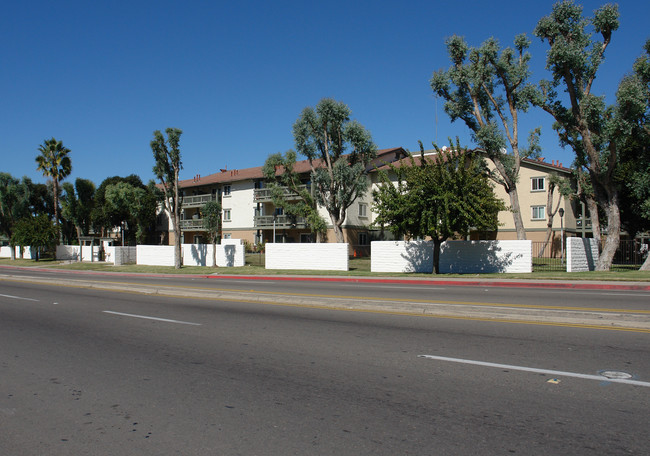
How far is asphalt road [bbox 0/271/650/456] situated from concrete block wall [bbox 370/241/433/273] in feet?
59.6

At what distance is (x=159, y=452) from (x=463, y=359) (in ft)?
13.5

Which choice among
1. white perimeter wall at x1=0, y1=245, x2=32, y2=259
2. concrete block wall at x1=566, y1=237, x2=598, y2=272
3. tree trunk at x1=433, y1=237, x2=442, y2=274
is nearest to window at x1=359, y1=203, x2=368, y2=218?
tree trunk at x1=433, y1=237, x2=442, y2=274

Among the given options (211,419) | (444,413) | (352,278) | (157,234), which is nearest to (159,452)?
(211,419)

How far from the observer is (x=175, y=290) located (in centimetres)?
1634

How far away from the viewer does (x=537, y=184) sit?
151 ft

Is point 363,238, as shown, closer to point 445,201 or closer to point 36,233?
point 445,201

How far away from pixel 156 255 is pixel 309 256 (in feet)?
54.1

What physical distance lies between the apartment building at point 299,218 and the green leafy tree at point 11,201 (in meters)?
18.0

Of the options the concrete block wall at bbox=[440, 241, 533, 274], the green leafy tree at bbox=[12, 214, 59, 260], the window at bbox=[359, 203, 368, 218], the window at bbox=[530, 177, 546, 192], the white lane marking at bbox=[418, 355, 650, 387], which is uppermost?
the window at bbox=[530, 177, 546, 192]

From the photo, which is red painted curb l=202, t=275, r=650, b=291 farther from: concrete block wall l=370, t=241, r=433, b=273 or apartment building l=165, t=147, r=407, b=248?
apartment building l=165, t=147, r=407, b=248

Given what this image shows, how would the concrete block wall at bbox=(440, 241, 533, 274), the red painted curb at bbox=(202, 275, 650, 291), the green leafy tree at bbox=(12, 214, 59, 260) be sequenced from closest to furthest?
the red painted curb at bbox=(202, 275, 650, 291) → the concrete block wall at bbox=(440, 241, 533, 274) → the green leafy tree at bbox=(12, 214, 59, 260)

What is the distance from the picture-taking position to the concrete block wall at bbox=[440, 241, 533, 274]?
2545 cm

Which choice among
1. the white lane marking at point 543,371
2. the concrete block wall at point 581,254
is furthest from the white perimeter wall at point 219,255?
the white lane marking at point 543,371

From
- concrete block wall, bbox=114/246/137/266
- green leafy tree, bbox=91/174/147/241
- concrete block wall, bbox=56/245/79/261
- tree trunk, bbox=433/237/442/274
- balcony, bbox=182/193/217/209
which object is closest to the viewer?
tree trunk, bbox=433/237/442/274
